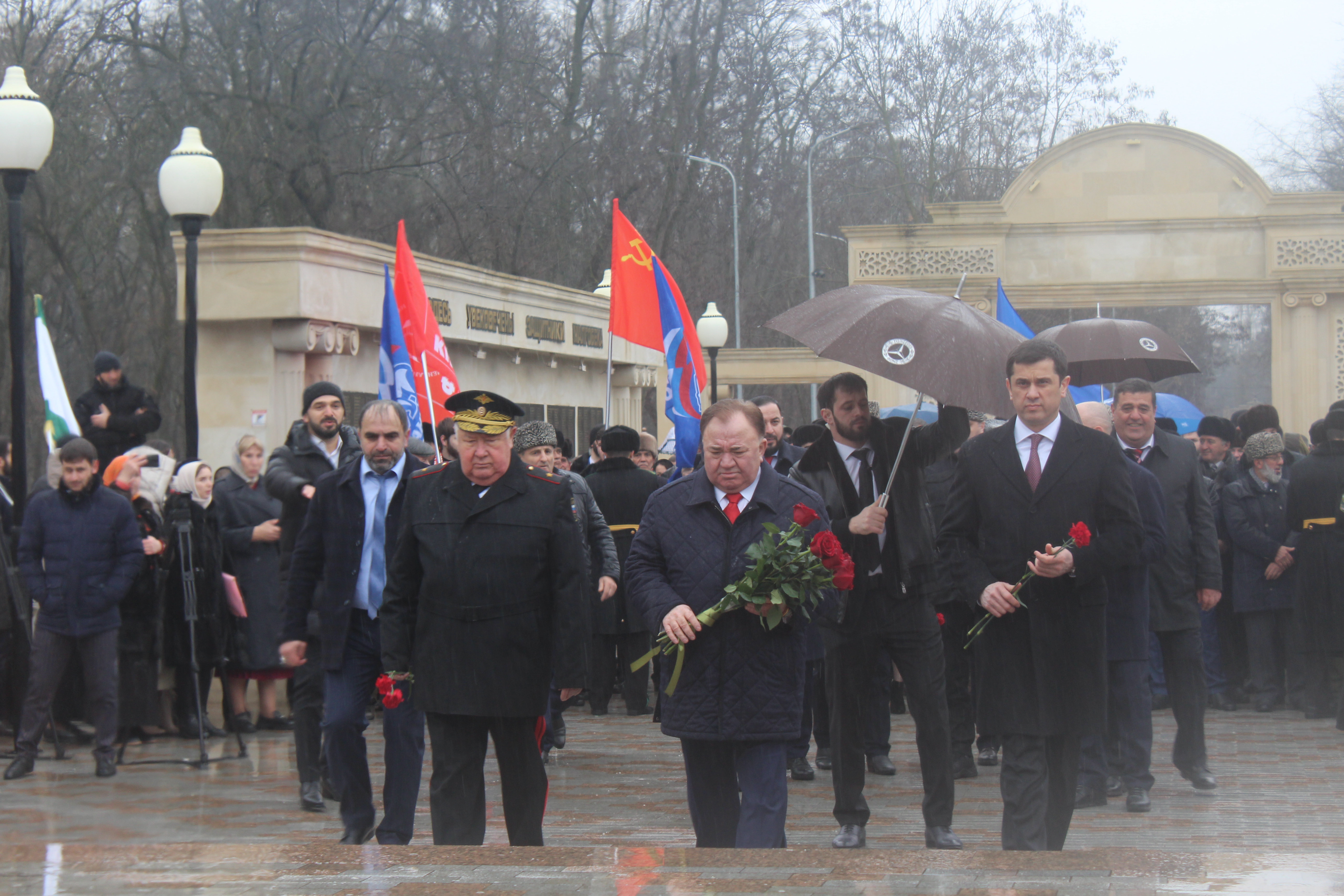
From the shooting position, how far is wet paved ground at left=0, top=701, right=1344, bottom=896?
4316mm

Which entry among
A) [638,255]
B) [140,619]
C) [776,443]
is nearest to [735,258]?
[638,255]

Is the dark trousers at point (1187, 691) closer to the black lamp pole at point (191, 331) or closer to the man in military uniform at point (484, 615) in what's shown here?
the man in military uniform at point (484, 615)

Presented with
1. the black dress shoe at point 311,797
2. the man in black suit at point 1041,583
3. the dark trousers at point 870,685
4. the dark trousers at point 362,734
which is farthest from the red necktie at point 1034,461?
the black dress shoe at point 311,797

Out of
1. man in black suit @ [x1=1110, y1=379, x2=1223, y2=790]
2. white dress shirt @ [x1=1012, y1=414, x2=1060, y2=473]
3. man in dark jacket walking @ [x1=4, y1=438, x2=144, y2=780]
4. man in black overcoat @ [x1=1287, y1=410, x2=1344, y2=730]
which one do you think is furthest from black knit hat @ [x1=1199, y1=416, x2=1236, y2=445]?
man in dark jacket walking @ [x1=4, y1=438, x2=144, y2=780]

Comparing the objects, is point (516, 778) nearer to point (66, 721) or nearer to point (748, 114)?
point (66, 721)

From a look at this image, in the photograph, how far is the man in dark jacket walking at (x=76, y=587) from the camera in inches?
340

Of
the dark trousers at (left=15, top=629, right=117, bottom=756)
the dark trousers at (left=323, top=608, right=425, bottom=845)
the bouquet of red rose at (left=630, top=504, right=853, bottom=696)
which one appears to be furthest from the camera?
the dark trousers at (left=15, top=629, right=117, bottom=756)

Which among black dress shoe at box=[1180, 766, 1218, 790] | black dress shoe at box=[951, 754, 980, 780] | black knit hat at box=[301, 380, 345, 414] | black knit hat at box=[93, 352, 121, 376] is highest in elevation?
black knit hat at box=[93, 352, 121, 376]

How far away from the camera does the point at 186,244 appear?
11844 mm

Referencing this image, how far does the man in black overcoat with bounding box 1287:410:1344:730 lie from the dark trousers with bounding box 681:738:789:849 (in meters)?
6.65

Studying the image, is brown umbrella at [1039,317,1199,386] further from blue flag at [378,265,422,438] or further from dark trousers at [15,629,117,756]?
dark trousers at [15,629,117,756]

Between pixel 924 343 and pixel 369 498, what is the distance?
2463 mm

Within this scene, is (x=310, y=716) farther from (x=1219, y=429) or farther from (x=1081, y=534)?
(x=1219, y=429)

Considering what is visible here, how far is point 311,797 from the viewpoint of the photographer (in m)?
7.54
